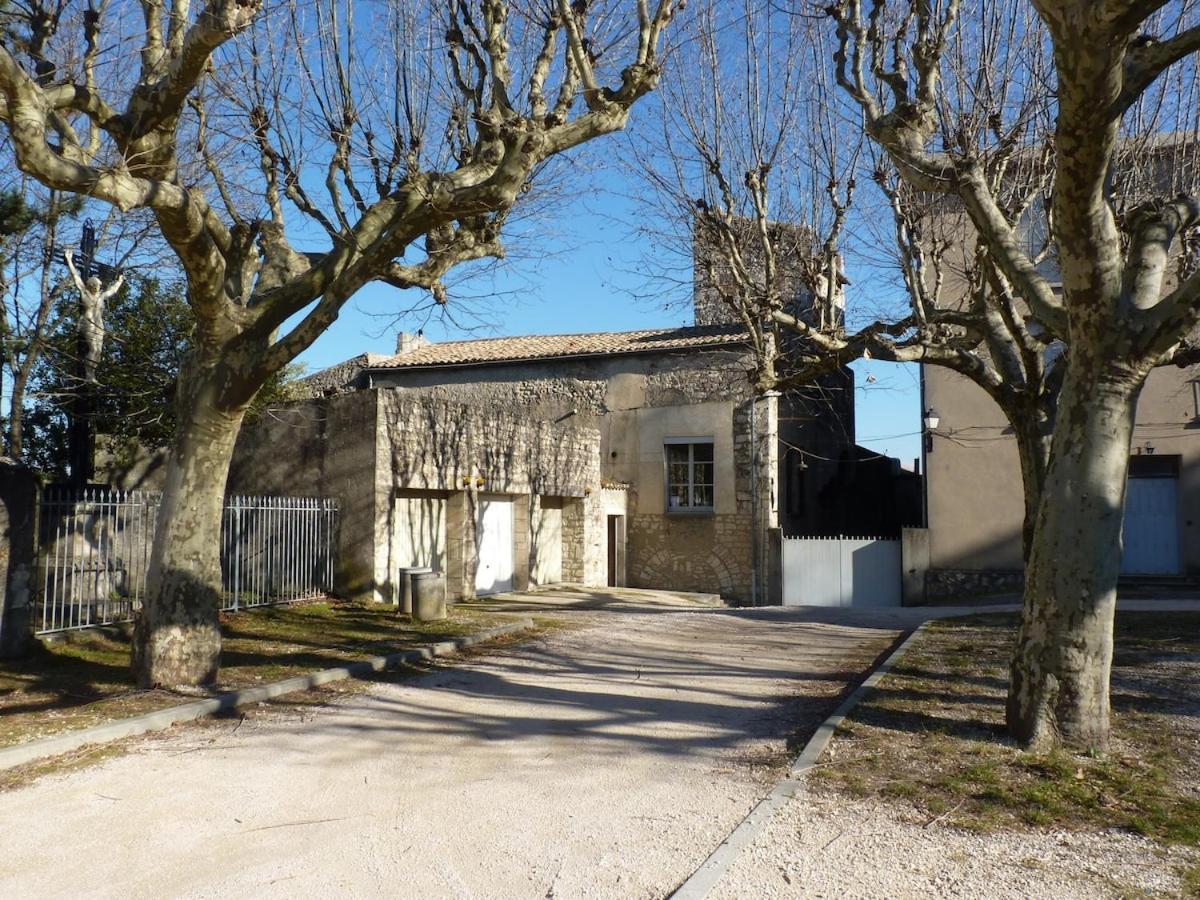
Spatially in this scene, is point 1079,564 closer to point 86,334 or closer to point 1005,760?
point 1005,760

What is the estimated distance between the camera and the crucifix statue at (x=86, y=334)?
12133mm

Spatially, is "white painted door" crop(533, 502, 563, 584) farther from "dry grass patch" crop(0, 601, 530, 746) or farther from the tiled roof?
"dry grass patch" crop(0, 601, 530, 746)

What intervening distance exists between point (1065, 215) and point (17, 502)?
9040mm

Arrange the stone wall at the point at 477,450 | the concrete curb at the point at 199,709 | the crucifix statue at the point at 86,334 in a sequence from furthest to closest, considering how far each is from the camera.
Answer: the stone wall at the point at 477,450
the crucifix statue at the point at 86,334
the concrete curb at the point at 199,709

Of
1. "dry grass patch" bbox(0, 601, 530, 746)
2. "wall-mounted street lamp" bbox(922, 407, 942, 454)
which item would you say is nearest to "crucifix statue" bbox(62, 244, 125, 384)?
"dry grass patch" bbox(0, 601, 530, 746)

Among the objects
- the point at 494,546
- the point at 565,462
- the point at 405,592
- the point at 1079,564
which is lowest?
the point at 405,592

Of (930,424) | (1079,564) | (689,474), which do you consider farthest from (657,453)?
(1079,564)

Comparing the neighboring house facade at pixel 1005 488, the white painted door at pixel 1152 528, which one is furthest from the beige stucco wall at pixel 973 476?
the white painted door at pixel 1152 528

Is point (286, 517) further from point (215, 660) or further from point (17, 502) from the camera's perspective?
point (215, 660)

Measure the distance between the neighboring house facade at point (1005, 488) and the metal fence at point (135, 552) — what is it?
41.0ft

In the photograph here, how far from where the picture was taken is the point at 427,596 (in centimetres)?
1234

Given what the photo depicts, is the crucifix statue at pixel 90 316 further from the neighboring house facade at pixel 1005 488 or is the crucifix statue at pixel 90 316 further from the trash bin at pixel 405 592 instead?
the neighboring house facade at pixel 1005 488

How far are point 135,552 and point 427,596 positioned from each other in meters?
4.08

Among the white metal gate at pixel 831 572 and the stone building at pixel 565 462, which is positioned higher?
the stone building at pixel 565 462
